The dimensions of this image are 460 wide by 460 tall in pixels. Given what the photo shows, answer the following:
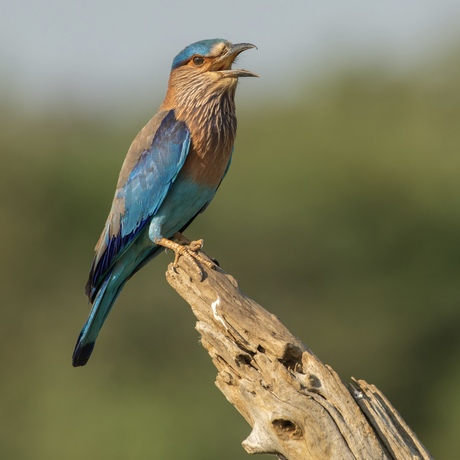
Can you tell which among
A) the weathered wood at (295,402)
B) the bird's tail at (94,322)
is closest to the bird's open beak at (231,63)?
the bird's tail at (94,322)

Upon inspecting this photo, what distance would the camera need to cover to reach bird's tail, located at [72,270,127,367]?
24.7 ft

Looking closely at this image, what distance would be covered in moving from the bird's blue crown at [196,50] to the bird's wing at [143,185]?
34cm

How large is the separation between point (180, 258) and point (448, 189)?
12811 mm

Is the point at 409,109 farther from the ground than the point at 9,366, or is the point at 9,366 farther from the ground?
the point at 409,109

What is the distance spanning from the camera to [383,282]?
60.1ft

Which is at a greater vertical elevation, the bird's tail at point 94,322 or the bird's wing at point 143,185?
the bird's wing at point 143,185

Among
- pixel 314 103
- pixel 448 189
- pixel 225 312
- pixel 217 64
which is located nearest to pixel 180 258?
pixel 225 312

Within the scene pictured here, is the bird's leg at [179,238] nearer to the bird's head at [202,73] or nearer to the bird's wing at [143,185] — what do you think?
the bird's wing at [143,185]

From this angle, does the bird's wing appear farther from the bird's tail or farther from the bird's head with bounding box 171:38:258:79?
the bird's head with bounding box 171:38:258:79

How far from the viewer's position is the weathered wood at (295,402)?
5.41 metres

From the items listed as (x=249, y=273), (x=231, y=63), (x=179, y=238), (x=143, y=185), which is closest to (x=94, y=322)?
(x=179, y=238)

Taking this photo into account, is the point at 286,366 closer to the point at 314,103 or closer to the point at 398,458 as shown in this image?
the point at 398,458

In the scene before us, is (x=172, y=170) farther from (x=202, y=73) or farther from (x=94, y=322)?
(x=94, y=322)

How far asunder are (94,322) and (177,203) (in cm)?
87
